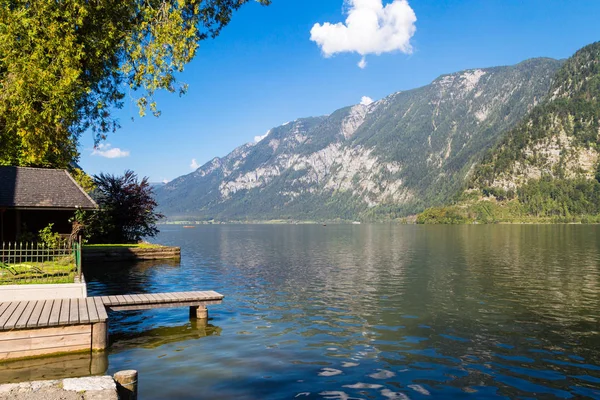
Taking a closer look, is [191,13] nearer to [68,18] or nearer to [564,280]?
[68,18]

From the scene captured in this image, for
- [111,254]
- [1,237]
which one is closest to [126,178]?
[111,254]

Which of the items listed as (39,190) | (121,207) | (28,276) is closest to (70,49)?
(28,276)

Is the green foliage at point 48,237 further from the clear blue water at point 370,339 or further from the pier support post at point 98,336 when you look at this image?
the pier support post at point 98,336

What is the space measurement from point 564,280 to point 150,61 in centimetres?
3333

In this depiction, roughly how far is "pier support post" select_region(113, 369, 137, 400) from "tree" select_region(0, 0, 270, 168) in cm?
1502

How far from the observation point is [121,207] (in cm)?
6062

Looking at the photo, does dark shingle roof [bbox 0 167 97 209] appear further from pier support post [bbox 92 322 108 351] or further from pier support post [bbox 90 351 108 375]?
pier support post [bbox 90 351 108 375]

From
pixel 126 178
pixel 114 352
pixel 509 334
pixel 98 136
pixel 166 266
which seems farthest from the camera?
pixel 126 178

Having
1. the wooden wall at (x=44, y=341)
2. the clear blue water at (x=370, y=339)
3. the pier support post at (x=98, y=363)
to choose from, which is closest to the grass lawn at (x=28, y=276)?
the clear blue water at (x=370, y=339)

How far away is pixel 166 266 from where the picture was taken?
4809cm

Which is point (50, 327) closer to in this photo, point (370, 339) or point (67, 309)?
point (67, 309)

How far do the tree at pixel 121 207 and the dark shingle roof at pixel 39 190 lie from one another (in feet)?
69.3

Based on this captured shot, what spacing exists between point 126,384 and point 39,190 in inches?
1159

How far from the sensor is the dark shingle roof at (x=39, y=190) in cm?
3142
